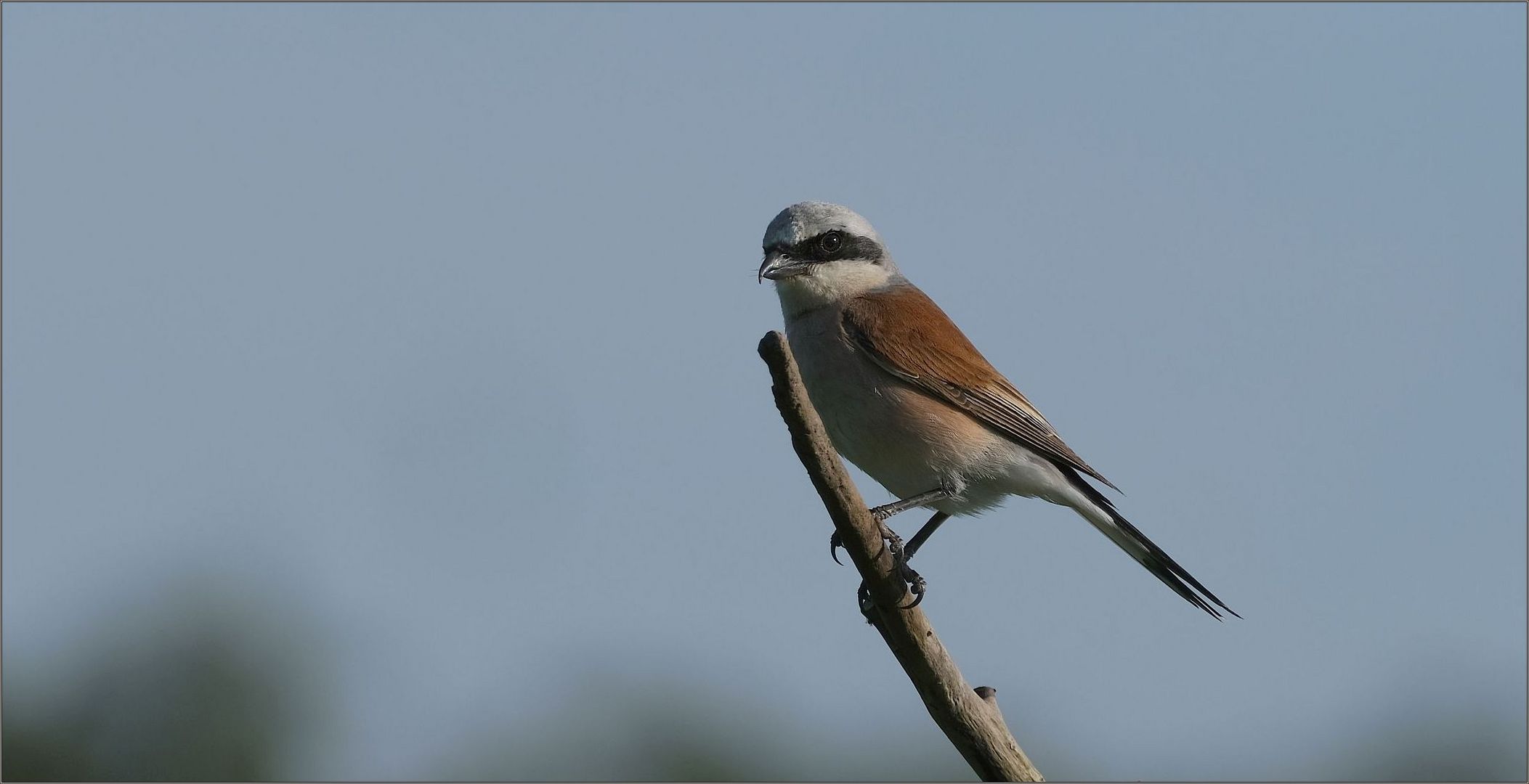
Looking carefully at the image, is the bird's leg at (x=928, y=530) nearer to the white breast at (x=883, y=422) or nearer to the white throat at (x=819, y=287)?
the white breast at (x=883, y=422)

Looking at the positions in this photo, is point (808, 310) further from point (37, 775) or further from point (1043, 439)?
point (37, 775)

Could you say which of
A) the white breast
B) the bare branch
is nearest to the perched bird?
the white breast

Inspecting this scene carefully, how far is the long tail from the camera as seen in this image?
241 inches

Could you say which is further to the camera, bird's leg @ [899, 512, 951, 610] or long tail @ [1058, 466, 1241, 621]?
long tail @ [1058, 466, 1241, 621]

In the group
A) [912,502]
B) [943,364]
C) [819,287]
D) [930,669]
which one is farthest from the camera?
[819,287]

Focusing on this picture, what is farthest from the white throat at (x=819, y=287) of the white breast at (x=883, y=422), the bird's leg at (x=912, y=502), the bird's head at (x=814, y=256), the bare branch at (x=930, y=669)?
the bare branch at (x=930, y=669)

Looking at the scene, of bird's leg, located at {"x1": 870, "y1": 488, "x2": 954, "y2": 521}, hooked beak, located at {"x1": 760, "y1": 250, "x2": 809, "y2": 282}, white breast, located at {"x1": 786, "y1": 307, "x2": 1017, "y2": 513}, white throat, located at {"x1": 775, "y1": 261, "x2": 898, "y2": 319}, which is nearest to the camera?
bird's leg, located at {"x1": 870, "y1": 488, "x2": 954, "y2": 521}

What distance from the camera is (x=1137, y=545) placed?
633cm

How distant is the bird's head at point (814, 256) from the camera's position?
6.31 meters

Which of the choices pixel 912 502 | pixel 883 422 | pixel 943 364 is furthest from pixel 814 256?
pixel 912 502

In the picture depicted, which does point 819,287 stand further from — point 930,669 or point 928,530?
point 930,669

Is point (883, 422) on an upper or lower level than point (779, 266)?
lower

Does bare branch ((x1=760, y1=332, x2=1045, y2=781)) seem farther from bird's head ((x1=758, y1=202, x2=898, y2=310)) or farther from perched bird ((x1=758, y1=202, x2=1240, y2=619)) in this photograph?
bird's head ((x1=758, y1=202, x2=898, y2=310))

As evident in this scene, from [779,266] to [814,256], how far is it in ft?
0.69
